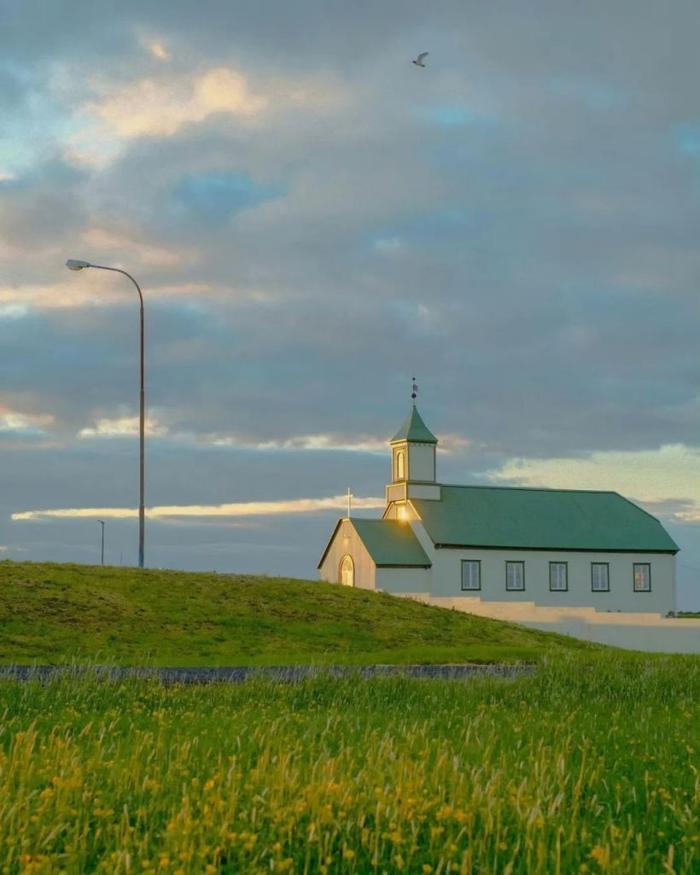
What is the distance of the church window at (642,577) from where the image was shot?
6384 centimetres

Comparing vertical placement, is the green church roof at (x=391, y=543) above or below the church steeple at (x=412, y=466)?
below

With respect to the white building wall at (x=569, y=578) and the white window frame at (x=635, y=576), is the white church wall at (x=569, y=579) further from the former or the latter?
the white window frame at (x=635, y=576)

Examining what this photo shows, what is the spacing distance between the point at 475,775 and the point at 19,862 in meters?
3.21

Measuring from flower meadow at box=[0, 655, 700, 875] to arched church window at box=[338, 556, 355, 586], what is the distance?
158 ft

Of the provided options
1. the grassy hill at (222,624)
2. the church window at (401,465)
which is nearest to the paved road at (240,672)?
the grassy hill at (222,624)

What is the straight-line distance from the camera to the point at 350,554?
62094mm

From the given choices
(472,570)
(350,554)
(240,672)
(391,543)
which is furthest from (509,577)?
(240,672)

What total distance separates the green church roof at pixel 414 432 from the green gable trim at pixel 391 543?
5013 millimetres

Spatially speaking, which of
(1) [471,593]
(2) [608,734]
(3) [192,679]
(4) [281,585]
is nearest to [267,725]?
(2) [608,734]

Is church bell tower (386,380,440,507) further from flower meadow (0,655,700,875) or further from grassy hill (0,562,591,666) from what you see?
flower meadow (0,655,700,875)

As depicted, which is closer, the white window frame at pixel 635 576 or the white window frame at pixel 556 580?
the white window frame at pixel 556 580

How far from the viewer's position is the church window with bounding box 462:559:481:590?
6003cm

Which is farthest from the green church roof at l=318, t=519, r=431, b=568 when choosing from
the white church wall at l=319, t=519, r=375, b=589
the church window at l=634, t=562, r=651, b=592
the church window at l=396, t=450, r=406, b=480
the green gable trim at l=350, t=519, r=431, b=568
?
the church window at l=634, t=562, r=651, b=592

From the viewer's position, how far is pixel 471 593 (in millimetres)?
59688
